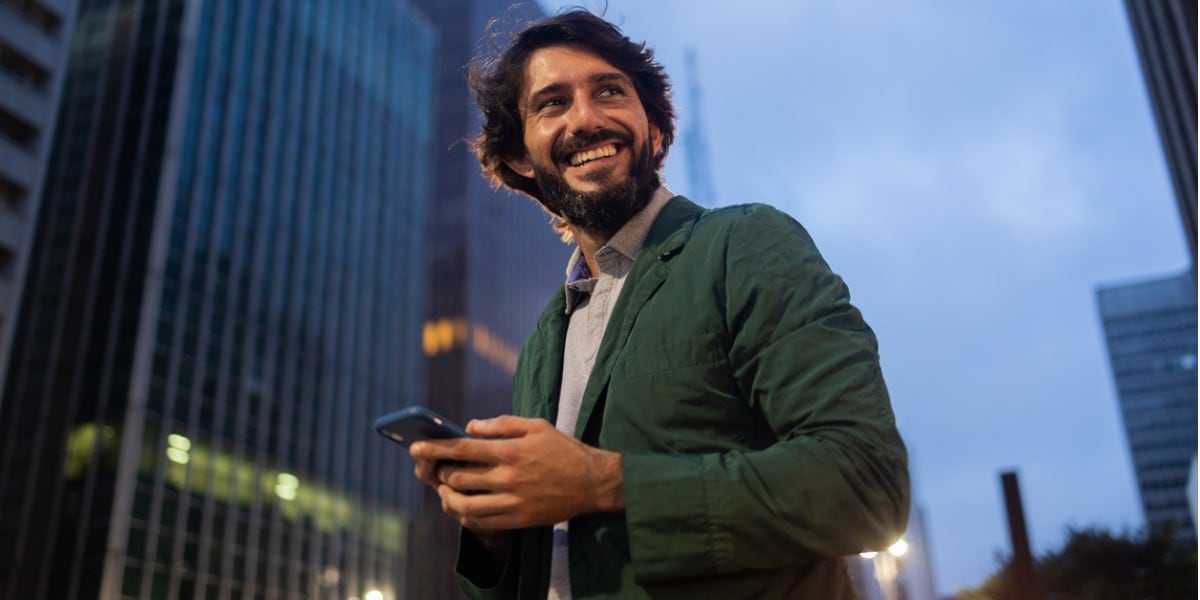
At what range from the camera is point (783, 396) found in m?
1.66

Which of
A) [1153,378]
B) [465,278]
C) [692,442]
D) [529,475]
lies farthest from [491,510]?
[1153,378]

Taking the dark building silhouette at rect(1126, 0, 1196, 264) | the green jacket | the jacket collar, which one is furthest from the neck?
the dark building silhouette at rect(1126, 0, 1196, 264)

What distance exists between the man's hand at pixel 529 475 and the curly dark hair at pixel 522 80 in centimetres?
115

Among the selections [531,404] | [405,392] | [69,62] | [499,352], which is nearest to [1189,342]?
[499,352]

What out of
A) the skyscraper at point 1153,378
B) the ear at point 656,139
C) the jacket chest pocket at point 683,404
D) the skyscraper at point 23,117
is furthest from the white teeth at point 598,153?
the skyscraper at point 1153,378

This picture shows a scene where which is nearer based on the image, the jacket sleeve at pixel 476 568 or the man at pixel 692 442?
the man at pixel 692 442

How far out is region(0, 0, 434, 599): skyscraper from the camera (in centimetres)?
4019

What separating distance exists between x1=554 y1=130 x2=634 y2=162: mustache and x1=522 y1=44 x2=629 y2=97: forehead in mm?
153

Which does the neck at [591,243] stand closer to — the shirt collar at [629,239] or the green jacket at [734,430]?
the shirt collar at [629,239]

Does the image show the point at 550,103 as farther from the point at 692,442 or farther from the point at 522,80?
the point at 692,442

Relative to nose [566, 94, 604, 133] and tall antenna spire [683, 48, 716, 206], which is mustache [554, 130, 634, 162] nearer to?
nose [566, 94, 604, 133]

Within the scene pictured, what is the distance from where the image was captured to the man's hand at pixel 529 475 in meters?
1.64

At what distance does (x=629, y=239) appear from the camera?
89.7 inches

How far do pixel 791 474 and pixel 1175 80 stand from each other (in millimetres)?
53493
